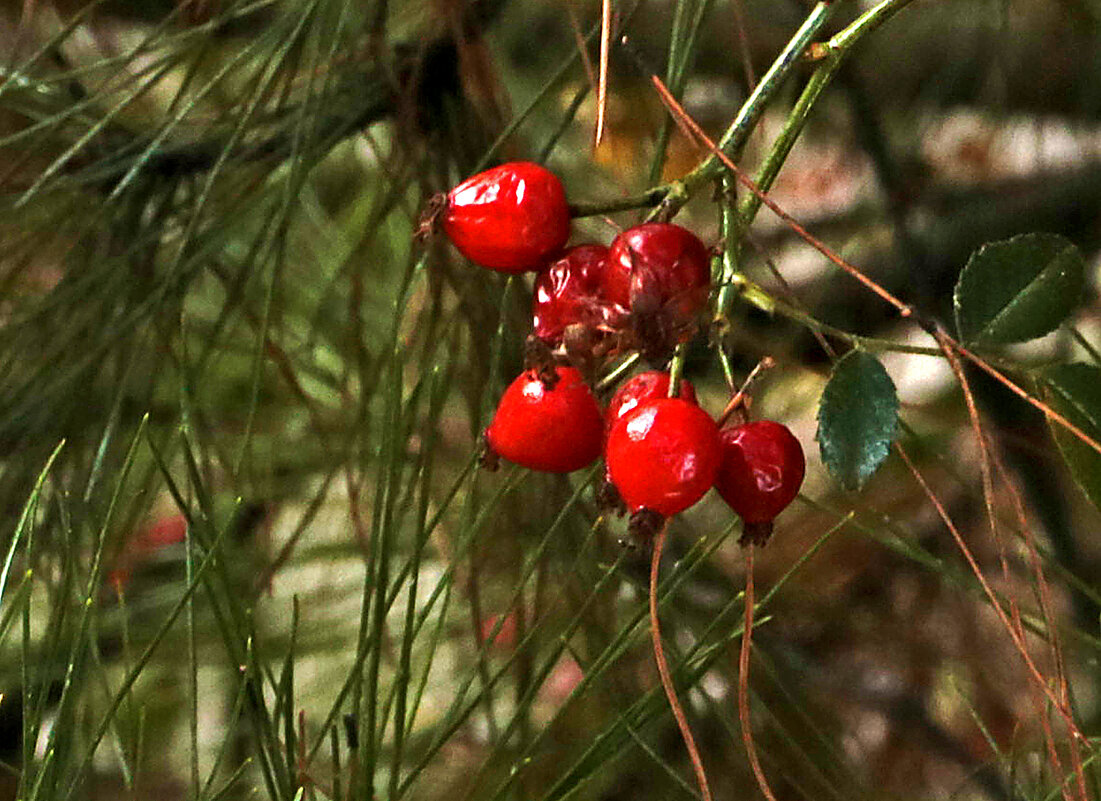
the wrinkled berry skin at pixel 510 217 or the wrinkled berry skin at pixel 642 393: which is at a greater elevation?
the wrinkled berry skin at pixel 510 217

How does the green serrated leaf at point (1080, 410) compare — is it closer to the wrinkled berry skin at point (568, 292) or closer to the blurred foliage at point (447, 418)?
the blurred foliage at point (447, 418)

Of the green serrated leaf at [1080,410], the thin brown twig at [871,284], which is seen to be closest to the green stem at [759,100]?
the thin brown twig at [871,284]

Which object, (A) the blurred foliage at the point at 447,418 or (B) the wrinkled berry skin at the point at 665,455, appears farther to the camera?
(A) the blurred foliage at the point at 447,418

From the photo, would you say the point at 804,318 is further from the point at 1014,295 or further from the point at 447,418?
the point at 447,418

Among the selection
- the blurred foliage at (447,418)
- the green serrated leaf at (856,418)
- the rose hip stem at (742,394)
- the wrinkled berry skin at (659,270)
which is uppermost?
the wrinkled berry skin at (659,270)

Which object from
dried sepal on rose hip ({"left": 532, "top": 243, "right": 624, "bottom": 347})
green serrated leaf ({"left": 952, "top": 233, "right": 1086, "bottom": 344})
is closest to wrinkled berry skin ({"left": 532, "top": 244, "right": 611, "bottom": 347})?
dried sepal on rose hip ({"left": 532, "top": 243, "right": 624, "bottom": 347})

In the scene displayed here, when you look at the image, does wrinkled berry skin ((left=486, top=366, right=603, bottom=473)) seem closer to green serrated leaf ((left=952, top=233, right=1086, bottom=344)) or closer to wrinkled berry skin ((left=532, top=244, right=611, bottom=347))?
wrinkled berry skin ((left=532, top=244, right=611, bottom=347))
